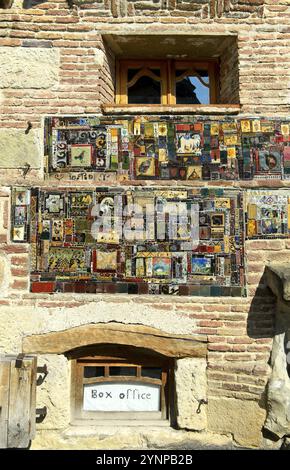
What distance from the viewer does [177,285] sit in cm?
411

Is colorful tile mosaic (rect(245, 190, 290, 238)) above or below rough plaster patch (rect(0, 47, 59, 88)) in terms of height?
below

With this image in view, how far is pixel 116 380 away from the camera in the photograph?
421cm

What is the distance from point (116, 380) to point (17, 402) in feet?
3.11

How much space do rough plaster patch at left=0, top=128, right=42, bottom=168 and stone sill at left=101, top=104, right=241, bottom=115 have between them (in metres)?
0.73

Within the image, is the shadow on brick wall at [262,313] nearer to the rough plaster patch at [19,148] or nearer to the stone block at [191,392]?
the stone block at [191,392]

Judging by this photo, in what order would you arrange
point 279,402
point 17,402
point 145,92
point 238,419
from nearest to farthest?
point 17,402, point 279,402, point 238,419, point 145,92

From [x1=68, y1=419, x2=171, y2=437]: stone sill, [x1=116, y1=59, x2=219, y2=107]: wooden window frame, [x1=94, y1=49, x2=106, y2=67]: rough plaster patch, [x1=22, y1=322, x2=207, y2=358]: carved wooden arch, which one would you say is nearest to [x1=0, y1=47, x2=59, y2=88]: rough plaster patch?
[x1=94, y1=49, x2=106, y2=67]: rough plaster patch

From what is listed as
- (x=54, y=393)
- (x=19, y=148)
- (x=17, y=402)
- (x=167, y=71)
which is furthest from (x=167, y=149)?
(x=17, y=402)

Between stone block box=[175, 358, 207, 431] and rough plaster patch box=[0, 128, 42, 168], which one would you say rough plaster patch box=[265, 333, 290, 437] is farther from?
rough plaster patch box=[0, 128, 42, 168]

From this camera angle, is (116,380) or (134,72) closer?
(116,380)

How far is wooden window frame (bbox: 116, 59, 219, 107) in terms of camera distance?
15.1ft

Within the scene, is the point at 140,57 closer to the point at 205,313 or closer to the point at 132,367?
the point at 205,313

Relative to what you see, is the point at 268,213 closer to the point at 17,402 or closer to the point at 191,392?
the point at 191,392
